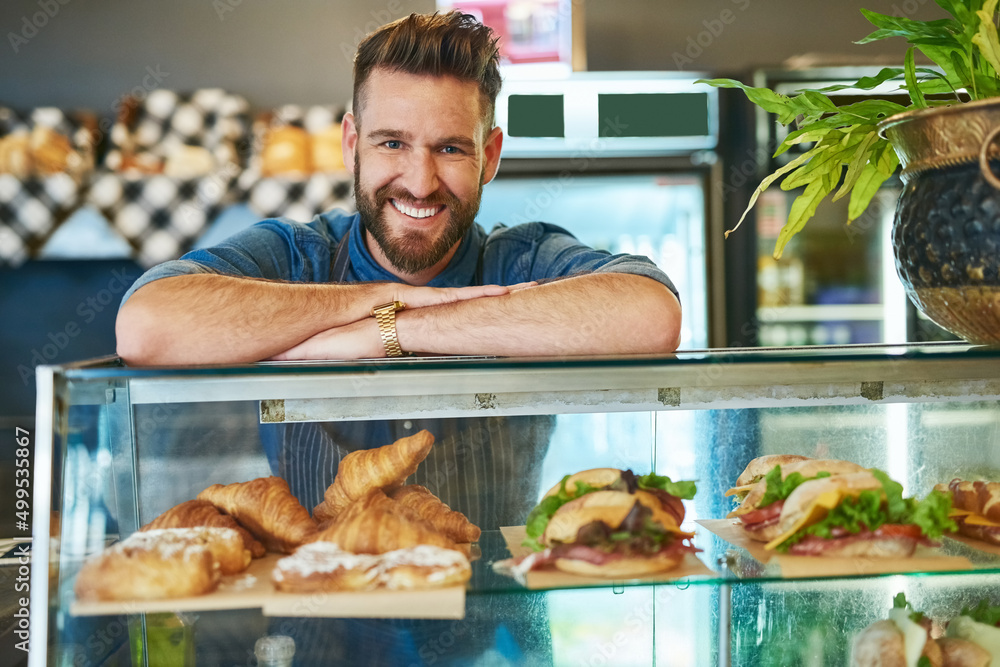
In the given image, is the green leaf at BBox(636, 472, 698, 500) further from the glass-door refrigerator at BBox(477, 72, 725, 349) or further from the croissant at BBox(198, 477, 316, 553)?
the glass-door refrigerator at BBox(477, 72, 725, 349)

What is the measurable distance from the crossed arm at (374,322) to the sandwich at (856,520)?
12.0 inches

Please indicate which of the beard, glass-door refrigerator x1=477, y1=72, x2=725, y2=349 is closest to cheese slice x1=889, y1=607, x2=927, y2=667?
the beard

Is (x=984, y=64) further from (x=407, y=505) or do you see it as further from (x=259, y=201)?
(x=259, y=201)

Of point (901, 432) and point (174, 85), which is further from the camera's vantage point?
point (174, 85)

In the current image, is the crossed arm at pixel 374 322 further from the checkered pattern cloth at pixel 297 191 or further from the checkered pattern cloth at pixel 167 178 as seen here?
the checkered pattern cloth at pixel 167 178

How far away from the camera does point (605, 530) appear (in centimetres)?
87

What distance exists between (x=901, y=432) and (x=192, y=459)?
34.7 inches

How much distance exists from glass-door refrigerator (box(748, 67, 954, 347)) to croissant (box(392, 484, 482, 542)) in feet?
8.93

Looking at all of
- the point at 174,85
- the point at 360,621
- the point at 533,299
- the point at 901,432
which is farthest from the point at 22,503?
the point at 174,85

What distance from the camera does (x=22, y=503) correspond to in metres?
1.03

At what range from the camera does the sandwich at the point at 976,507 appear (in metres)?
0.96

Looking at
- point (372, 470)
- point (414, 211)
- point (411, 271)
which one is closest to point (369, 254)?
point (411, 271)

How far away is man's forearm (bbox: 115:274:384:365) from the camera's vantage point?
3.45 feet

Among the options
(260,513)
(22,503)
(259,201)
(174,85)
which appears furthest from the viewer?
(174,85)
